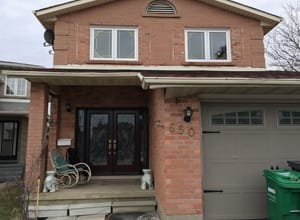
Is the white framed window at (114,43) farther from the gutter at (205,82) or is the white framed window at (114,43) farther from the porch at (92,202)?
the porch at (92,202)

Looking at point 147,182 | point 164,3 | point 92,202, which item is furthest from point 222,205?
point 164,3

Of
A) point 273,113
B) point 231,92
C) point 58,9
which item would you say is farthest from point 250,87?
point 58,9

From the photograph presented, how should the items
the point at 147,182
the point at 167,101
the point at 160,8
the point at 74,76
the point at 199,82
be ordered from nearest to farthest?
the point at 199,82, the point at 167,101, the point at 74,76, the point at 147,182, the point at 160,8

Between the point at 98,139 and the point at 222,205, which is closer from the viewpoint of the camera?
the point at 222,205

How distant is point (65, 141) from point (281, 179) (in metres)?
5.78

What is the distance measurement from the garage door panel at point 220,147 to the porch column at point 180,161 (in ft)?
1.08

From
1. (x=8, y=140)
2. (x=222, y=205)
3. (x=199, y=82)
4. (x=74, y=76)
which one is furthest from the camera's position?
(x=8, y=140)

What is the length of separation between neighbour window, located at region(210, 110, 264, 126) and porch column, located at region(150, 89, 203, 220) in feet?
1.76

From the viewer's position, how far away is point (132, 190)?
5.82 metres

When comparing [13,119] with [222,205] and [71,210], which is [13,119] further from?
[222,205]

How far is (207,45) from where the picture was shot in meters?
7.94

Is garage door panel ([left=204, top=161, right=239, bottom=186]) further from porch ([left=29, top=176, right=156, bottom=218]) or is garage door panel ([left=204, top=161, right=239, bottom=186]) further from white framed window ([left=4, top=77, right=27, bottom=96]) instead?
white framed window ([left=4, top=77, right=27, bottom=96])

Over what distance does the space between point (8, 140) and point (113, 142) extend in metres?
8.58

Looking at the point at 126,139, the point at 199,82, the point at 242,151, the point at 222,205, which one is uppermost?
the point at 199,82
